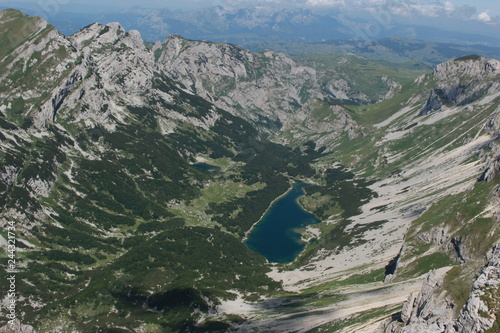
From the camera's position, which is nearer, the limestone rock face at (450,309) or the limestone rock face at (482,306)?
the limestone rock face at (482,306)

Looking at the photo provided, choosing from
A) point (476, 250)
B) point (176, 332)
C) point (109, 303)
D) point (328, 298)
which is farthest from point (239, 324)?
point (476, 250)

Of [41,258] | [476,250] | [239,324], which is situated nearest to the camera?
[476,250]

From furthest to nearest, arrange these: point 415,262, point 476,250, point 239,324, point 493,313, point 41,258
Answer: point 41,258, point 415,262, point 239,324, point 476,250, point 493,313

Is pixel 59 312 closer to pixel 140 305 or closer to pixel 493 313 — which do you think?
pixel 140 305

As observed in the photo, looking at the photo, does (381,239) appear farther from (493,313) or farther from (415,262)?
(493,313)

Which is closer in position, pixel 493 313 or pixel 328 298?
pixel 493 313

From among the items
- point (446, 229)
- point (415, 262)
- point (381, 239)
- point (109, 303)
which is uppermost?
point (446, 229)

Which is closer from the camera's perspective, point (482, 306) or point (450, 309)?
point (482, 306)

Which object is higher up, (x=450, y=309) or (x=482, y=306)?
(x=482, y=306)

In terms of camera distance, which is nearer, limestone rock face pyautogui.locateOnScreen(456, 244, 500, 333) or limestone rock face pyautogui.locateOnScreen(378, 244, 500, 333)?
limestone rock face pyautogui.locateOnScreen(456, 244, 500, 333)

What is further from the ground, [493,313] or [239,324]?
[493,313]
